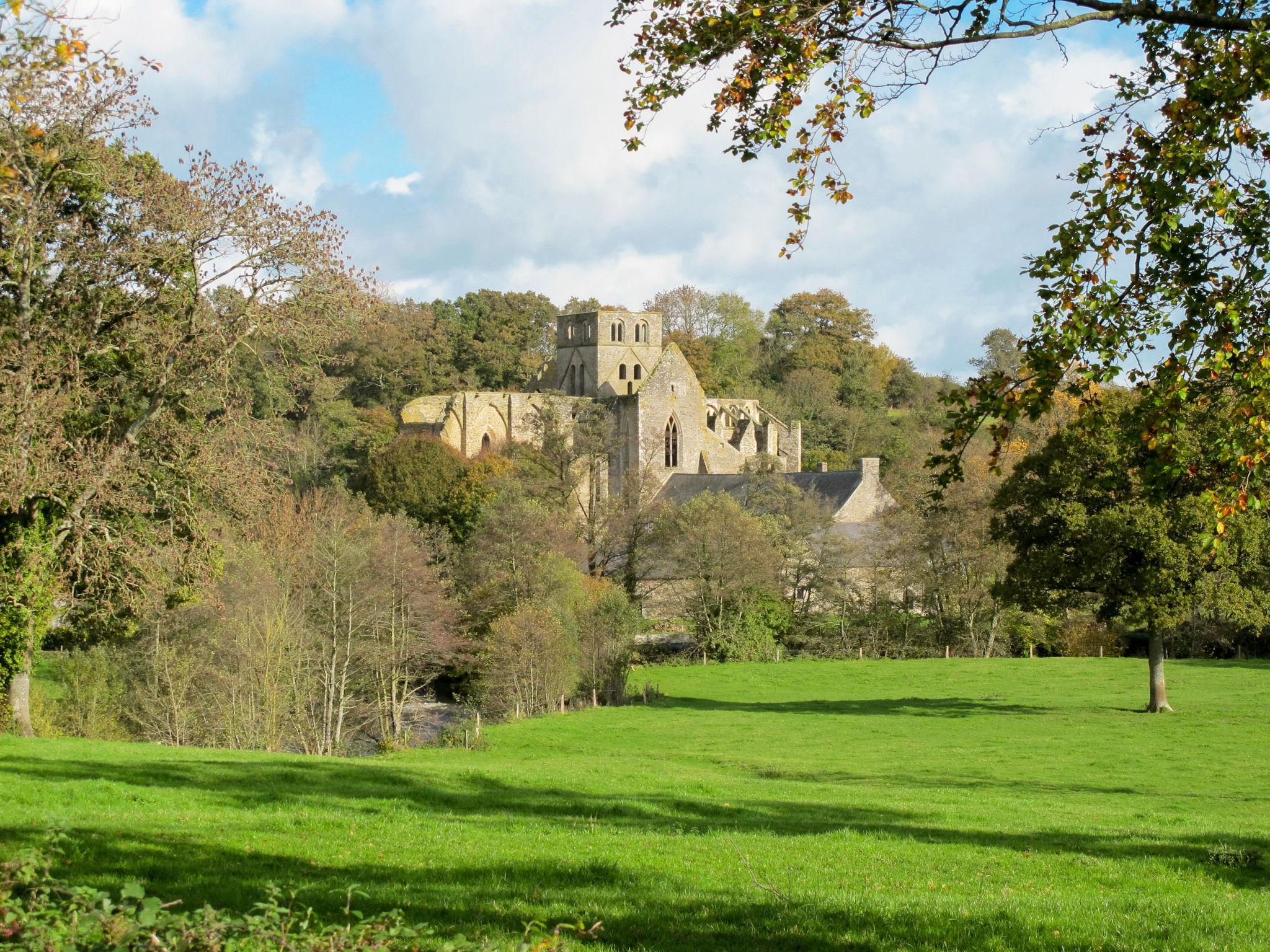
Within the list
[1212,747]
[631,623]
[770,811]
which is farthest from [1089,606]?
[770,811]

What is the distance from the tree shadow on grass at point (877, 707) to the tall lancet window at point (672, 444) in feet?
117

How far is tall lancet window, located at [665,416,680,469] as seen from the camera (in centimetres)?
7100

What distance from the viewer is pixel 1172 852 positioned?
396 inches

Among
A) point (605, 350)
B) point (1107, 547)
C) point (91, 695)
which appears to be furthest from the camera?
point (605, 350)

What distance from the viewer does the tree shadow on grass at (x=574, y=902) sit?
6.55 metres

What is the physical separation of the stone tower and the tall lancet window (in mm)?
→ 12140

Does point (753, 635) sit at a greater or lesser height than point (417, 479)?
lesser

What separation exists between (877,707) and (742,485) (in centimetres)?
3215

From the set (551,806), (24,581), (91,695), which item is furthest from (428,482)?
(551,806)

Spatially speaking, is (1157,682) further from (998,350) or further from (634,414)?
(998,350)

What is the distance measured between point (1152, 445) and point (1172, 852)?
15.1 ft

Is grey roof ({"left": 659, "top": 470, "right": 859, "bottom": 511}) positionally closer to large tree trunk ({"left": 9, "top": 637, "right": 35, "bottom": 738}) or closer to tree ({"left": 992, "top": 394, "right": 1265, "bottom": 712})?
tree ({"left": 992, "top": 394, "right": 1265, "bottom": 712})

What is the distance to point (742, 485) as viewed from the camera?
6475cm

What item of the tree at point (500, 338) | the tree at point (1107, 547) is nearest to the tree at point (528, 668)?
the tree at point (1107, 547)
